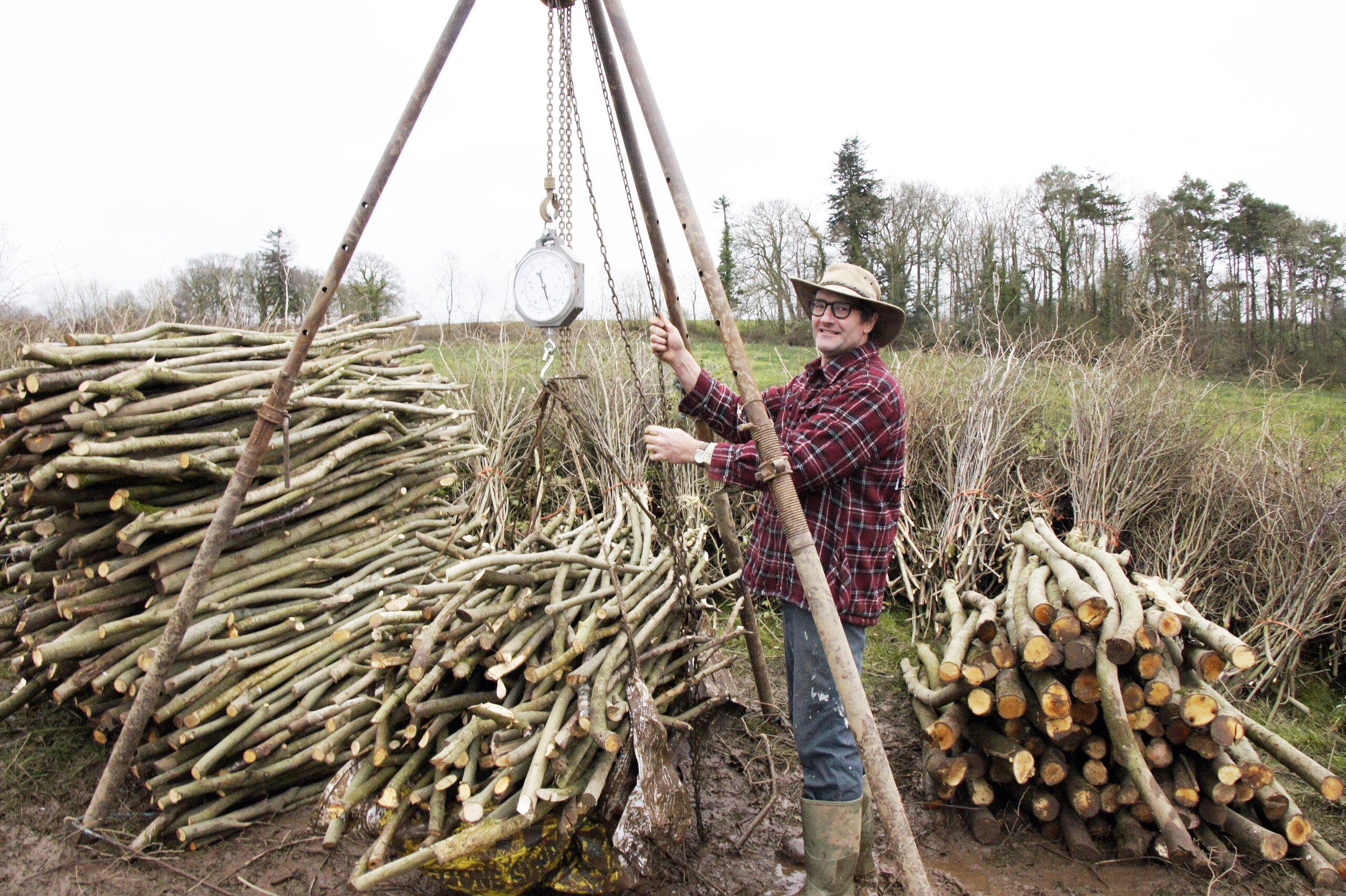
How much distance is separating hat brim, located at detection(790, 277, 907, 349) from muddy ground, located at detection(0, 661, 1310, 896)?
219 centimetres

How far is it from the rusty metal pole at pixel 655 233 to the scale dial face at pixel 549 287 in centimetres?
45

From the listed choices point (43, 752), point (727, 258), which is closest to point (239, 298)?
point (43, 752)

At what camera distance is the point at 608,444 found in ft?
22.0

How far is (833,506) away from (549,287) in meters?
1.59

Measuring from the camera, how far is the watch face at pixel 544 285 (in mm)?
3289

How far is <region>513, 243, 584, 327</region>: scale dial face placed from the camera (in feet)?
10.8

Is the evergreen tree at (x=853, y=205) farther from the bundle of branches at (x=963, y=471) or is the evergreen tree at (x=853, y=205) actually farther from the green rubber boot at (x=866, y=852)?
the green rubber boot at (x=866, y=852)

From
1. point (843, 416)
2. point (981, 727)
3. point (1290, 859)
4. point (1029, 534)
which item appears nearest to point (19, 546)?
point (843, 416)

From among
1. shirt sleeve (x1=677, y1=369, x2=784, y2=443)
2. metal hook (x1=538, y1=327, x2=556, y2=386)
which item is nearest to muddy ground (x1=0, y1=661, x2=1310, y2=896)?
shirt sleeve (x1=677, y1=369, x2=784, y2=443)

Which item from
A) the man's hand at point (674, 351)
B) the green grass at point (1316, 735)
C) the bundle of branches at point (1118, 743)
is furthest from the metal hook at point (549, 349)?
the green grass at point (1316, 735)

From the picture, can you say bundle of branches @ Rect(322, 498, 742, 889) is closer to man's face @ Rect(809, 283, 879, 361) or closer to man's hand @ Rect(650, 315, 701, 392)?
man's hand @ Rect(650, 315, 701, 392)

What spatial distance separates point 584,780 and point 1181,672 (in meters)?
3.08

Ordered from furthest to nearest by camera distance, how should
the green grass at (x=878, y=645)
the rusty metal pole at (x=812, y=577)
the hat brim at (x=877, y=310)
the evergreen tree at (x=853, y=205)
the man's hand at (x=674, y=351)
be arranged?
the evergreen tree at (x=853, y=205)
the green grass at (x=878, y=645)
the man's hand at (x=674, y=351)
the hat brim at (x=877, y=310)
the rusty metal pole at (x=812, y=577)

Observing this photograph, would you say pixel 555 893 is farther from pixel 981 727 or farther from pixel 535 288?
pixel 535 288
